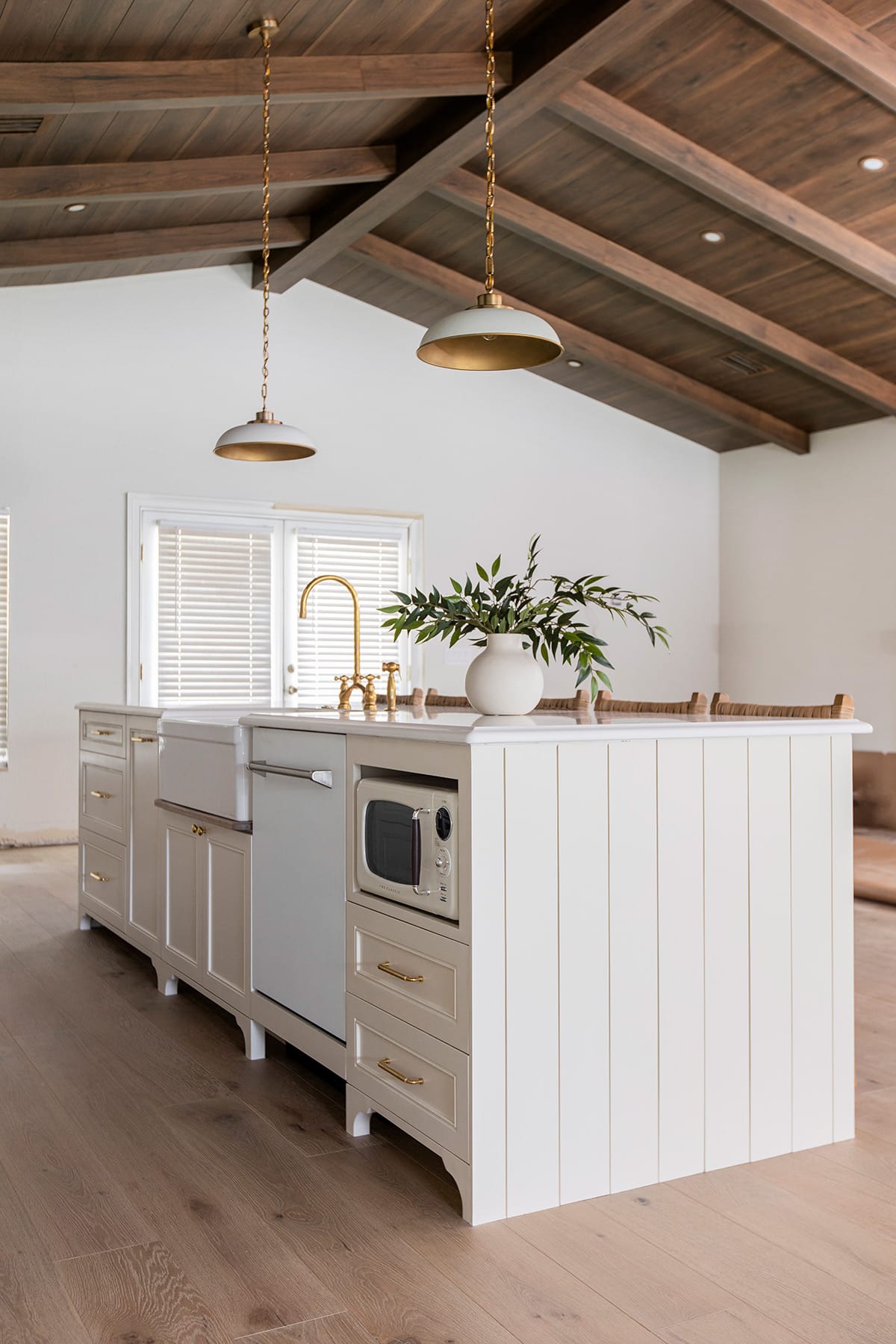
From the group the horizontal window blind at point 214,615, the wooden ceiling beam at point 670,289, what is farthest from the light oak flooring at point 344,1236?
the wooden ceiling beam at point 670,289

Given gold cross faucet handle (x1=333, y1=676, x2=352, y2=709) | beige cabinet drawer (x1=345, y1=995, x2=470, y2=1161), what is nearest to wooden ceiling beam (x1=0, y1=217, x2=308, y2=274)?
gold cross faucet handle (x1=333, y1=676, x2=352, y2=709)

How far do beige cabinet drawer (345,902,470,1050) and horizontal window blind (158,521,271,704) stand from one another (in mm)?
4933

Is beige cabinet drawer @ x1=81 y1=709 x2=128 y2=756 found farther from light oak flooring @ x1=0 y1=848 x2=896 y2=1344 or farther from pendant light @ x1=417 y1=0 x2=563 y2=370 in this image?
pendant light @ x1=417 y1=0 x2=563 y2=370

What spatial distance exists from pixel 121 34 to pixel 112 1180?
12.6ft

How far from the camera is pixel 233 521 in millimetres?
7246

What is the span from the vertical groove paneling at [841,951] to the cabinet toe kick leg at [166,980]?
6.48 ft

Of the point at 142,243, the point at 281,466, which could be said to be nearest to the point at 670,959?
the point at 142,243

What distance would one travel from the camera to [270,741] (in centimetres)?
279

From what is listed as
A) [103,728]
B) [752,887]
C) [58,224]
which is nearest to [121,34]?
[58,224]

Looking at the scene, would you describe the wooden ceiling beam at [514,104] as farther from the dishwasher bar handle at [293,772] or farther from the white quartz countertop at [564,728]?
the dishwasher bar handle at [293,772]

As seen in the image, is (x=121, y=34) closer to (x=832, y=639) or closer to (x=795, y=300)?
(x=795, y=300)

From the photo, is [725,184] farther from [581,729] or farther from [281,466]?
[581,729]

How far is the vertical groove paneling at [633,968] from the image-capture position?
2.13 m

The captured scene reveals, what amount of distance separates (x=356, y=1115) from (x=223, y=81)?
3799 mm
